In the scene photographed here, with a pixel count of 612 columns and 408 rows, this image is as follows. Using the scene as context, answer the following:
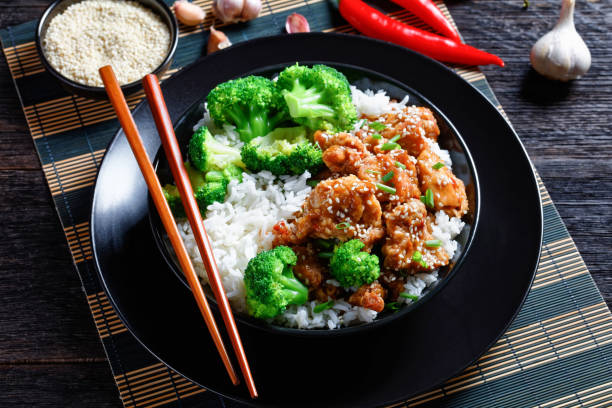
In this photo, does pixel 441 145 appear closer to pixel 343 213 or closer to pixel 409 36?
pixel 343 213

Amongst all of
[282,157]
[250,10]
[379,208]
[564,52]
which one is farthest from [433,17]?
[379,208]

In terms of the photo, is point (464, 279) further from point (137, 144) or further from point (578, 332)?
point (137, 144)

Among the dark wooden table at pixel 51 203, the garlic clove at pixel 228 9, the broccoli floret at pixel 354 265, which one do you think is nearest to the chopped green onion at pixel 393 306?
the broccoli floret at pixel 354 265

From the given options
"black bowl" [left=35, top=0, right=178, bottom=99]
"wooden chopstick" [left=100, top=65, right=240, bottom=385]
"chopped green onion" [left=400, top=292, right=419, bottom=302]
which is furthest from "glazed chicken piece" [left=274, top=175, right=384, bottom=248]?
"black bowl" [left=35, top=0, right=178, bottom=99]

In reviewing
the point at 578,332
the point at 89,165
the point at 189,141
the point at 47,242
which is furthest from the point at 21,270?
the point at 578,332

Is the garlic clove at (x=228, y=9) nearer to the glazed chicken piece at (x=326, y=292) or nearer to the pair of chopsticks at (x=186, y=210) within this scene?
the pair of chopsticks at (x=186, y=210)
